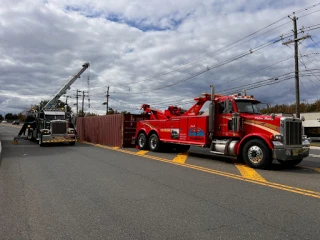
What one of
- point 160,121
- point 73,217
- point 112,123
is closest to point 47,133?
point 112,123

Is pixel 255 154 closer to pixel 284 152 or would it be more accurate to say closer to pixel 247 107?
pixel 284 152

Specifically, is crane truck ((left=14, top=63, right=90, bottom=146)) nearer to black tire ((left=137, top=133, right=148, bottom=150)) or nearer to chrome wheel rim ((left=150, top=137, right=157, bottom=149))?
black tire ((left=137, top=133, right=148, bottom=150))

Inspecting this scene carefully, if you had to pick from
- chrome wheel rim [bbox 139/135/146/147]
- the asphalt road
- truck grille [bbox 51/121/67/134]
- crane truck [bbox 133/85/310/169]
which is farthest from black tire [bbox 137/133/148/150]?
the asphalt road

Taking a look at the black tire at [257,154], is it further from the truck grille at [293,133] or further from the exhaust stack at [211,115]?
the exhaust stack at [211,115]

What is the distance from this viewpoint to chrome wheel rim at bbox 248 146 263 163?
9445 millimetres

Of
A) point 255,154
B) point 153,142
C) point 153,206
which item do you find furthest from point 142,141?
point 153,206

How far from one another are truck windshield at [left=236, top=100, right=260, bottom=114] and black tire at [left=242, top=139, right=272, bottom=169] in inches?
56.2

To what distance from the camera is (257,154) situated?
31.2 ft

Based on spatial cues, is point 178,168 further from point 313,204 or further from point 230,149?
point 313,204

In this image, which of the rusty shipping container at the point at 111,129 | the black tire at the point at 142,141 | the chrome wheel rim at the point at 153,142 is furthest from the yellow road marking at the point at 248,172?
the rusty shipping container at the point at 111,129

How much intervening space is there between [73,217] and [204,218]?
212cm

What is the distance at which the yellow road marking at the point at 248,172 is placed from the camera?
8016 mm

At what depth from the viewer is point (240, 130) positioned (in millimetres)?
10312

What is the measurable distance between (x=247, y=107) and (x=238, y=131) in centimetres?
112
